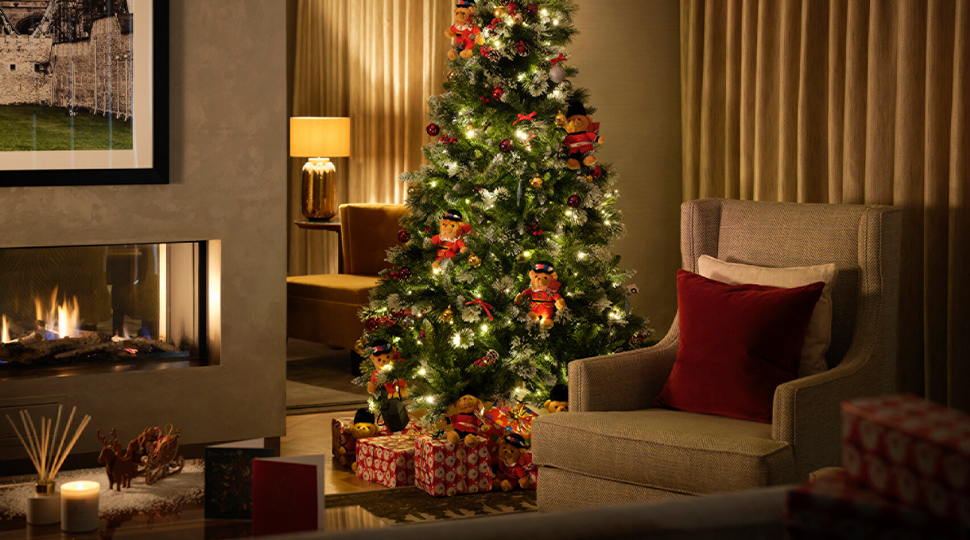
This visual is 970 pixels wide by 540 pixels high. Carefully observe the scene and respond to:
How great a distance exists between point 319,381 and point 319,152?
182 cm

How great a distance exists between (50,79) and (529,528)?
10.8ft

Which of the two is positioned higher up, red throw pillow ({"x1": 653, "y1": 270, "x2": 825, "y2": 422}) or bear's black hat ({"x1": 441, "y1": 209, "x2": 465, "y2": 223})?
bear's black hat ({"x1": 441, "y1": 209, "x2": 465, "y2": 223})

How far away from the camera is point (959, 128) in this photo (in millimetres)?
3336

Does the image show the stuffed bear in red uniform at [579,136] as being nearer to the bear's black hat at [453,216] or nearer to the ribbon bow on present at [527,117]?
the ribbon bow on present at [527,117]

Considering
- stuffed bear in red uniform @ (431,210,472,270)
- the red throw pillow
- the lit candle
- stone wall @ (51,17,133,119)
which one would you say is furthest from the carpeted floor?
the lit candle

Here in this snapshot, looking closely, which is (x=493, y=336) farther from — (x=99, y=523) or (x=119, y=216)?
(x=99, y=523)

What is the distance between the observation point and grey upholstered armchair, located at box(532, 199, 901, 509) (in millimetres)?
2512

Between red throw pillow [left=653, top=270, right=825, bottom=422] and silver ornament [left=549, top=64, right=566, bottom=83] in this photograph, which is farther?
silver ornament [left=549, top=64, right=566, bottom=83]

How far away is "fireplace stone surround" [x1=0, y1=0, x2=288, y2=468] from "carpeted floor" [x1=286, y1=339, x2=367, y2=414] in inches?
26.6

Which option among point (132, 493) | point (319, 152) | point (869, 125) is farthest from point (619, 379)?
point (319, 152)

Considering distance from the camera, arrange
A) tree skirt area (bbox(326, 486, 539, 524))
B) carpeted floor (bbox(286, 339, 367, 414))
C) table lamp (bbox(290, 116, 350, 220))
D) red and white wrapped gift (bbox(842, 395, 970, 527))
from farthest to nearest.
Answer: table lamp (bbox(290, 116, 350, 220)) → carpeted floor (bbox(286, 339, 367, 414)) → tree skirt area (bbox(326, 486, 539, 524)) → red and white wrapped gift (bbox(842, 395, 970, 527))

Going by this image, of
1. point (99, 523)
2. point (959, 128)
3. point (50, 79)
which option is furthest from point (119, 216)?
A: point (959, 128)

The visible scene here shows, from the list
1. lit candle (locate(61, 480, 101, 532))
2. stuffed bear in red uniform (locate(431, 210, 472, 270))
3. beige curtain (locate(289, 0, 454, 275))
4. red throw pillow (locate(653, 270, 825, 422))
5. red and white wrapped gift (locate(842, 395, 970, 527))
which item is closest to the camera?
red and white wrapped gift (locate(842, 395, 970, 527))

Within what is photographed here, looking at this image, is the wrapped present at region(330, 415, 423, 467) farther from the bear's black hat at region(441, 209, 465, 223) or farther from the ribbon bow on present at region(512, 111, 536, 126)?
the ribbon bow on present at region(512, 111, 536, 126)
